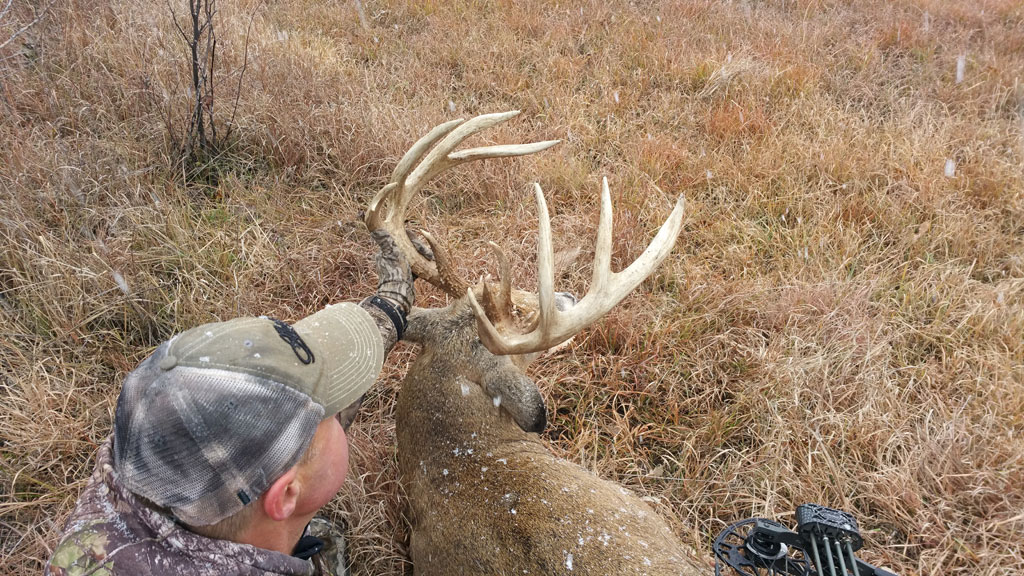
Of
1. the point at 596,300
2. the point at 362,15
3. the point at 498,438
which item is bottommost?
the point at 498,438

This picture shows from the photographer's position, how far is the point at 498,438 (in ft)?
8.43

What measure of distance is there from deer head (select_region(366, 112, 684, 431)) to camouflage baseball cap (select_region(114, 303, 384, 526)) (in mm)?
835

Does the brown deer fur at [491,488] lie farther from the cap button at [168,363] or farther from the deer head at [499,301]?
the cap button at [168,363]

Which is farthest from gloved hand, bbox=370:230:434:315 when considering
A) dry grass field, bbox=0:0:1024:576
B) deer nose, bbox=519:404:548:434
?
dry grass field, bbox=0:0:1024:576

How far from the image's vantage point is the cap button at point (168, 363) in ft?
4.92

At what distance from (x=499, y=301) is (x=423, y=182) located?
68 centimetres

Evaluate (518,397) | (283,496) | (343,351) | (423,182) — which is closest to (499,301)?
(518,397)

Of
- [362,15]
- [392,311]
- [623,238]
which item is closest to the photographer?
[392,311]

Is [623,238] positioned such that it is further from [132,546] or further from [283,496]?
[132,546]

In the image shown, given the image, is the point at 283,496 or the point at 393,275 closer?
the point at 283,496

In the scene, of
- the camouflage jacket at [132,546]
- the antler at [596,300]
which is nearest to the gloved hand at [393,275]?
the antler at [596,300]

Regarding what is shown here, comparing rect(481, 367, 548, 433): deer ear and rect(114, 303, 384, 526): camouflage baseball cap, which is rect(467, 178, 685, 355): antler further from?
rect(114, 303, 384, 526): camouflage baseball cap

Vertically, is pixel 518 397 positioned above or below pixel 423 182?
below

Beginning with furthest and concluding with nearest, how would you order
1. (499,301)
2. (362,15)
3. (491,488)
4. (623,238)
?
(362,15), (623,238), (499,301), (491,488)
